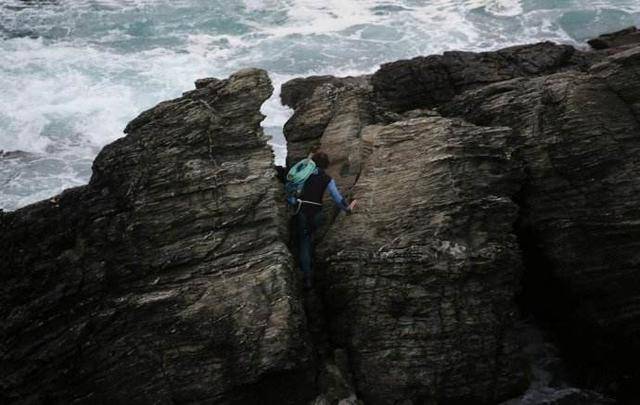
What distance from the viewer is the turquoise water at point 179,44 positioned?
25516 millimetres

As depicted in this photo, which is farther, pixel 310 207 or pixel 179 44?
pixel 179 44

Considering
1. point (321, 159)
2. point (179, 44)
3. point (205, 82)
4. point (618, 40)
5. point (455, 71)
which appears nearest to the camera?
point (321, 159)

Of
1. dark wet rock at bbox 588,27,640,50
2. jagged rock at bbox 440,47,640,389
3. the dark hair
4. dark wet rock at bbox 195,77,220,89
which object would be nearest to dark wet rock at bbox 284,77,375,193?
the dark hair

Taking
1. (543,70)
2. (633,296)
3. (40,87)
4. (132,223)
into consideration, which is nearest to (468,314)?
(633,296)

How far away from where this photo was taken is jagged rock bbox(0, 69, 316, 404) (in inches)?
392

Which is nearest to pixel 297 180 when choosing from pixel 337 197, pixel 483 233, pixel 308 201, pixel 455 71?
pixel 308 201

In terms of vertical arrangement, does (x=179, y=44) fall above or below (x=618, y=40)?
below

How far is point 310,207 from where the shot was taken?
11.6 metres

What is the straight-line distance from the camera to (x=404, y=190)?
1171 cm

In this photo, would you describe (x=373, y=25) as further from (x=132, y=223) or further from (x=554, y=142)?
(x=132, y=223)

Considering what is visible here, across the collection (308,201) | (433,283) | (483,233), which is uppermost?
(308,201)

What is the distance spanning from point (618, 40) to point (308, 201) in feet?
61.9

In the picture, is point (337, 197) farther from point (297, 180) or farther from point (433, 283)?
point (433, 283)

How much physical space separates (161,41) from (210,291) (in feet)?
92.8
